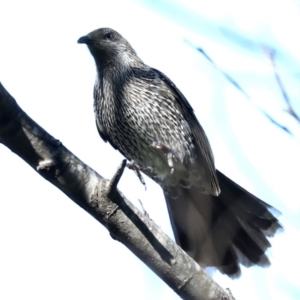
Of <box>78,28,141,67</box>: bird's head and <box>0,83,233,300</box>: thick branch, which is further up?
<box>78,28,141,67</box>: bird's head

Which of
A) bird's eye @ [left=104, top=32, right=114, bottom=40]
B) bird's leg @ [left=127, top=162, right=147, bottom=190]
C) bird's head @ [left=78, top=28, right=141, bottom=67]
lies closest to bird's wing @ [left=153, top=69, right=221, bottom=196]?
bird's head @ [left=78, top=28, right=141, bottom=67]

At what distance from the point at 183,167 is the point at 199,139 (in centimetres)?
29

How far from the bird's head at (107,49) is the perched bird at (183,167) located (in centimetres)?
19

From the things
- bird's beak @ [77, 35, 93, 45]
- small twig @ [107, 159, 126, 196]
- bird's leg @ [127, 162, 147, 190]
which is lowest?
small twig @ [107, 159, 126, 196]

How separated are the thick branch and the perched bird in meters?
1.72

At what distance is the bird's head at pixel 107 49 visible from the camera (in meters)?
5.52

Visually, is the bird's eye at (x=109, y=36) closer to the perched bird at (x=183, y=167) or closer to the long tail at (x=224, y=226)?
the perched bird at (x=183, y=167)

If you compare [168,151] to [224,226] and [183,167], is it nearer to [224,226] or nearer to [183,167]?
[183,167]

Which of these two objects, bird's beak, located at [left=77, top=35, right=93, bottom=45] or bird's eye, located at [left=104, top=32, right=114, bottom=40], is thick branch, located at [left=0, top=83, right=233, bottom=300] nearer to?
bird's beak, located at [left=77, top=35, right=93, bottom=45]

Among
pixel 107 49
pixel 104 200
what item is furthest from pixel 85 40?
pixel 104 200

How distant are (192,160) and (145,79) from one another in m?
0.82

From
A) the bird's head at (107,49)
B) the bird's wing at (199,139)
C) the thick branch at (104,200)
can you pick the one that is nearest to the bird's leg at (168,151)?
the bird's wing at (199,139)

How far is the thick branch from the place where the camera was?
2713mm

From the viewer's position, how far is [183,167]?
511 centimetres
